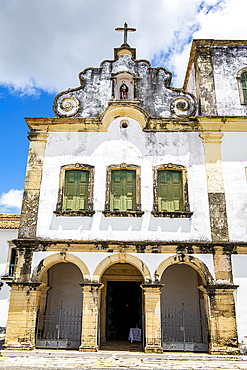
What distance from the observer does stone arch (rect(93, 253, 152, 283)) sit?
1048 centimetres

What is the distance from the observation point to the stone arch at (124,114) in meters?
12.0

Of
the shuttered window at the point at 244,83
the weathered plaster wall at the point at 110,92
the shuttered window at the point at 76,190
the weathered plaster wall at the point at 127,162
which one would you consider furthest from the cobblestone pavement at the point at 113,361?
the shuttered window at the point at 244,83

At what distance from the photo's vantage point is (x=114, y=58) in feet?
45.4

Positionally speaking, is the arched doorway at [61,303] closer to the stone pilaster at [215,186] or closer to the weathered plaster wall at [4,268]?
the weathered plaster wall at [4,268]

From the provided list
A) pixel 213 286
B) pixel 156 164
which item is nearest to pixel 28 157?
pixel 156 164

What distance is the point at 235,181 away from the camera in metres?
11.5

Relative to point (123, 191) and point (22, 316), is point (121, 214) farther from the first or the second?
point (22, 316)

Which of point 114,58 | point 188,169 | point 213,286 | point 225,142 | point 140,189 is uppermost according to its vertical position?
point 114,58

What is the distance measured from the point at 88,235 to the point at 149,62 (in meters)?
7.27

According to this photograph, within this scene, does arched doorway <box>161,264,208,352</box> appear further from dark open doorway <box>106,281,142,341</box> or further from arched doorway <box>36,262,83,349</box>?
arched doorway <box>36,262,83,349</box>

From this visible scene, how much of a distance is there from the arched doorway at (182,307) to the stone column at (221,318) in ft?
4.73

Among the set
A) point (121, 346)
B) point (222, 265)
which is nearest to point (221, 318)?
point (222, 265)

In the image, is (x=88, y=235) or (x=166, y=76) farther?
(x=166, y=76)

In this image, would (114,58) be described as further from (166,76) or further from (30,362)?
(30,362)
